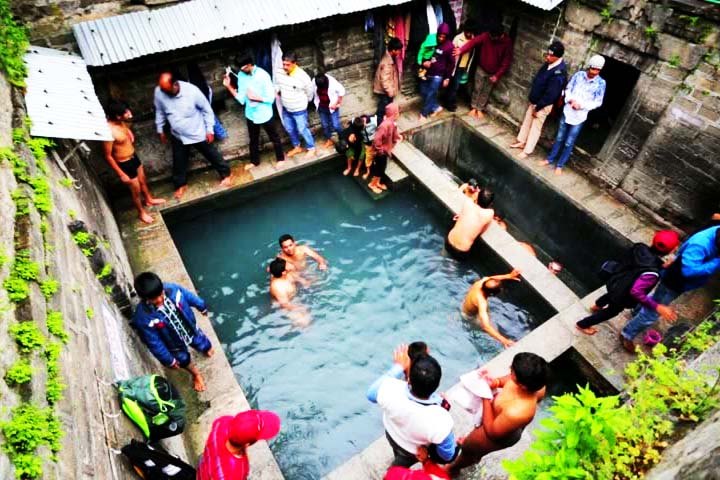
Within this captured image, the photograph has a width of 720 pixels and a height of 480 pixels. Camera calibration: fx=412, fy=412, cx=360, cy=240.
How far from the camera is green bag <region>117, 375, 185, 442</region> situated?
11.6ft

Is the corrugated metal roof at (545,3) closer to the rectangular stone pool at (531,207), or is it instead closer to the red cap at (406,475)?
the rectangular stone pool at (531,207)

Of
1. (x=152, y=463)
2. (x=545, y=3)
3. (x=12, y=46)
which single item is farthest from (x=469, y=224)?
(x=12, y=46)

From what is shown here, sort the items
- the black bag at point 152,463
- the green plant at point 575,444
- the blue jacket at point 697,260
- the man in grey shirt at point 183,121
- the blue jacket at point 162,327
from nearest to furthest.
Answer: the green plant at point 575,444
the black bag at point 152,463
the blue jacket at point 162,327
the blue jacket at point 697,260
the man in grey shirt at point 183,121

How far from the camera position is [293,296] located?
274 inches

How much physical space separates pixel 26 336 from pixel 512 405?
3789 mm

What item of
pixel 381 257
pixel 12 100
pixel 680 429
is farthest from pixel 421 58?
pixel 680 429

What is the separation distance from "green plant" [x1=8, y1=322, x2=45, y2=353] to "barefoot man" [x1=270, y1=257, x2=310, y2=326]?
12.4 feet

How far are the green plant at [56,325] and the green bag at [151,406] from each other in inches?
33.6

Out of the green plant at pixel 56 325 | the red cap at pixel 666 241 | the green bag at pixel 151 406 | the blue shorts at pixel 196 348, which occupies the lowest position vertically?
the blue shorts at pixel 196 348

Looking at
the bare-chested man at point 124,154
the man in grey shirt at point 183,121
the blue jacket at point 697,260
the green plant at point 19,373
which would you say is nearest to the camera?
the green plant at point 19,373

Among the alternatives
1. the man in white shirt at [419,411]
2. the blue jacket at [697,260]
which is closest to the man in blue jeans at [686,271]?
the blue jacket at [697,260]

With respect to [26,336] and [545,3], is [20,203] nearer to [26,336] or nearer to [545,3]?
[26,336]

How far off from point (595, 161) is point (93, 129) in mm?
8577

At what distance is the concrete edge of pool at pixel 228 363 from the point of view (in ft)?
15.6
